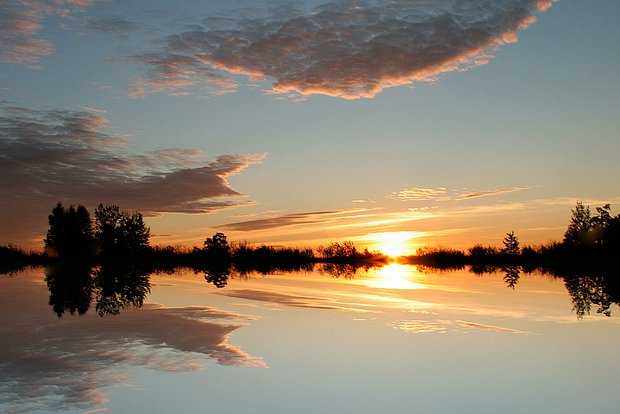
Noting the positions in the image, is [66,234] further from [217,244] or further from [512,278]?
[512,278]

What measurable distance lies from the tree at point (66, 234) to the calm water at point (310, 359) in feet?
227

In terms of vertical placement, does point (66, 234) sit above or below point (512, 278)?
above

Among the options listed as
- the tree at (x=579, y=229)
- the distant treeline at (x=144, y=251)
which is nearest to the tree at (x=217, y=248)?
the distant treeline at (x=144, y=251)

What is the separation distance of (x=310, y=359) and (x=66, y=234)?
80385 millimetres

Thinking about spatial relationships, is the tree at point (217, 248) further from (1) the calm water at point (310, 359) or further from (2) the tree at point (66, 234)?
(1) the calm water at point (310, 359)

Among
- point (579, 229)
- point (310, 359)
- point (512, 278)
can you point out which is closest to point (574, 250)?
point (579, 229)

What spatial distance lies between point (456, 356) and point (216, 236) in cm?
7490

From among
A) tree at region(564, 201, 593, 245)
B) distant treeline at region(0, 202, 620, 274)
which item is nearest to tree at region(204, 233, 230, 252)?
distant treeline at region(0, 202, 620, 274)

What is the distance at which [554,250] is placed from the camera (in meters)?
66.4

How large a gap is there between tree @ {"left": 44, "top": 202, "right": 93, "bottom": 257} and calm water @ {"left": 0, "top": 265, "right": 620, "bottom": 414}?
69.2 meters

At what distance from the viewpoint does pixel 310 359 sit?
956 centimetres

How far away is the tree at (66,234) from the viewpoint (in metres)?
80.7

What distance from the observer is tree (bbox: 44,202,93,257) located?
265ft

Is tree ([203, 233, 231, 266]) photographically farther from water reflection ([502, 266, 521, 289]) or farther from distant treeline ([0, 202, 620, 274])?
water reflection ([502, 266, 521, 289])
